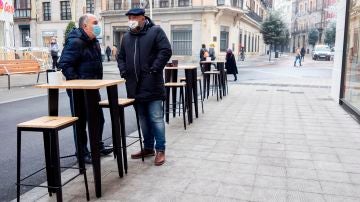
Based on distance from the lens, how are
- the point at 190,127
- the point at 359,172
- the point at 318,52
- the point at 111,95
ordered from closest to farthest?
1. the point at 111,95
2. the point at 359,172
3. the point at 190,127
4. the point at 318,52

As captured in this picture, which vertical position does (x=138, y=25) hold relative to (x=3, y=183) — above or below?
above

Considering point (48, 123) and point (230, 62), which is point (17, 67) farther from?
point (48, 123)

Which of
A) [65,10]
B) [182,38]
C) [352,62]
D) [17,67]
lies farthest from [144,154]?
[65,10]

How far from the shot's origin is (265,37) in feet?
148

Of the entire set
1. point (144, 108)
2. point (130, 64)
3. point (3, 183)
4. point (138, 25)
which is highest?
point (138, 25)

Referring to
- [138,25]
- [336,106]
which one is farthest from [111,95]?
[336,106]

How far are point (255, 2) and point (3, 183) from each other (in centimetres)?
5075

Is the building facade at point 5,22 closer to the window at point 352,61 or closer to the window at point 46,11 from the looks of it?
the window at point 352,61

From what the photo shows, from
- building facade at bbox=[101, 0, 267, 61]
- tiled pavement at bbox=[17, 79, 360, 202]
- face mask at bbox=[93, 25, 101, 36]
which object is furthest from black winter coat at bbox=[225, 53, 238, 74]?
building facade at bbox=[101, 0, 267, 61]

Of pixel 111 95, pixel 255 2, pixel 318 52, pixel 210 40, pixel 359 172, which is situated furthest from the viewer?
pixel 255 2

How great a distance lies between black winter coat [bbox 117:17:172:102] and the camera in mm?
4598

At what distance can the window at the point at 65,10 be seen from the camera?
129 ft

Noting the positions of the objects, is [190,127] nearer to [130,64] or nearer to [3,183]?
[130,64]

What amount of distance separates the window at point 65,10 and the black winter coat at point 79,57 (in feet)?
121
